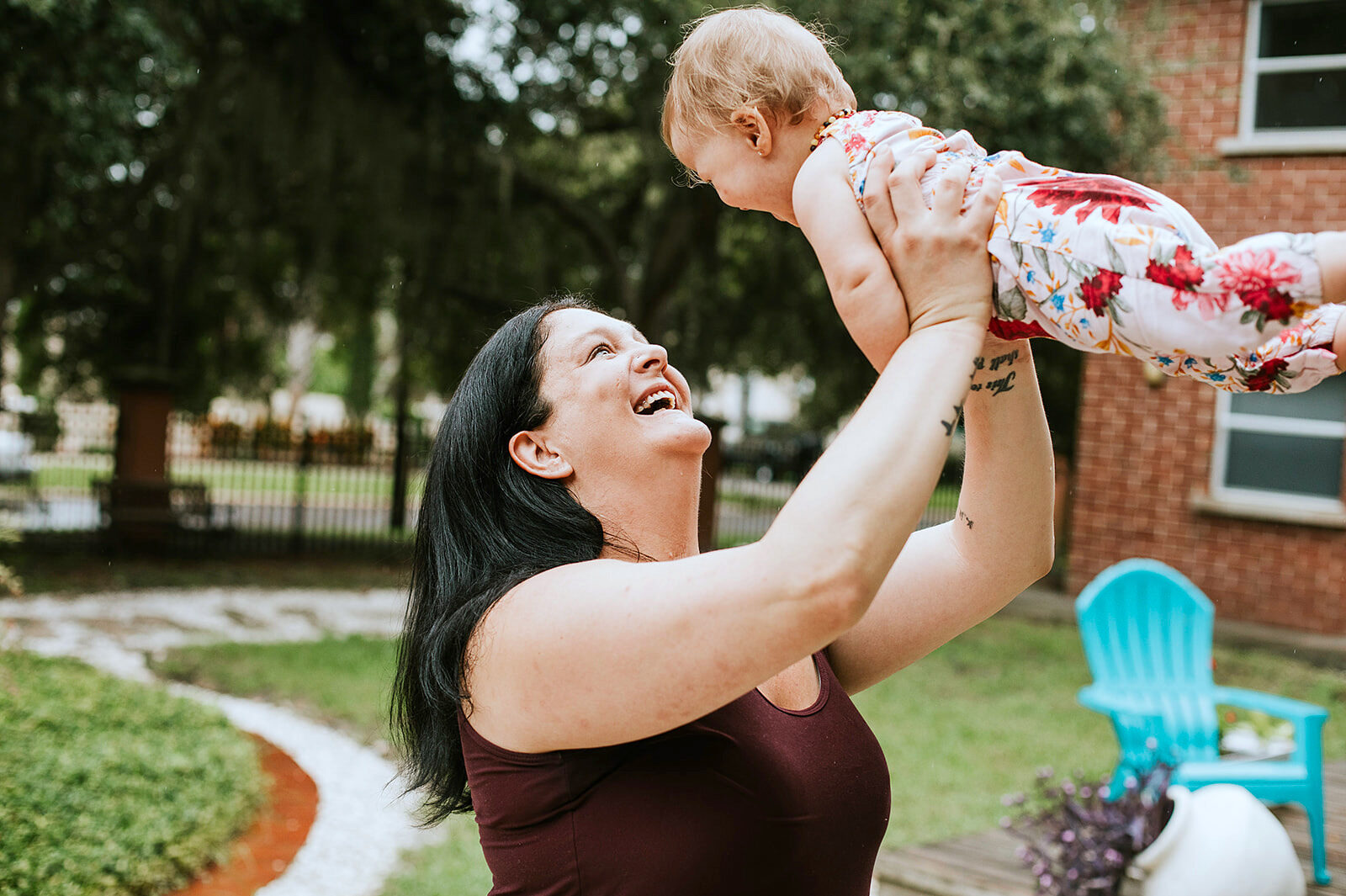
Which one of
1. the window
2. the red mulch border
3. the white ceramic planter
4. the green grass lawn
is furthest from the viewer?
the window

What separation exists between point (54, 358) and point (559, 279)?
7357mm

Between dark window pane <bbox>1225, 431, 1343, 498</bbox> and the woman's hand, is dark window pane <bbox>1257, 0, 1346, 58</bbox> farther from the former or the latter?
the woman's hand

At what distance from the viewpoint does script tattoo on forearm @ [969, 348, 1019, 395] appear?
4.52 ft

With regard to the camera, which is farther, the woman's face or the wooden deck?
the wooden deck

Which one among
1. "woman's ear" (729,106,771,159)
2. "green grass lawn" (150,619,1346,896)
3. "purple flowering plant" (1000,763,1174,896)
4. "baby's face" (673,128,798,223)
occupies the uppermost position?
"woman's ear" (729,106,771,159)

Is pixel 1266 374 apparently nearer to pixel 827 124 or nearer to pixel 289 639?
pixel 827 124

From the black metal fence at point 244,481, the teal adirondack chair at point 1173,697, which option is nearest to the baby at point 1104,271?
the teal adirondack chair at point 1173,697

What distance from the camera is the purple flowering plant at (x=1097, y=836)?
3.55 m

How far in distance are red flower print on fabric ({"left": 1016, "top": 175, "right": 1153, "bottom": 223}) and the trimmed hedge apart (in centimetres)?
373

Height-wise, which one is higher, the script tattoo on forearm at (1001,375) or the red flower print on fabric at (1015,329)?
the red flower print on fabric at (1015,329)

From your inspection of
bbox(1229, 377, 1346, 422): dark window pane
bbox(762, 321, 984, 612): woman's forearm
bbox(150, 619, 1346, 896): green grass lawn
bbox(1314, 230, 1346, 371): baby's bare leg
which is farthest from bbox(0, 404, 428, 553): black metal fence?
bbox(1314, 230, 1346, 371): baby's bare leg

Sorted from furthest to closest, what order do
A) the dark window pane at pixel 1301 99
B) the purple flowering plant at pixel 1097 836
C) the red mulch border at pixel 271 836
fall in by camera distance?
the dark window pane at pixel 1301 99, the red mulch border at pixel 271 836, the purple flowering plant at pixel 1097 836

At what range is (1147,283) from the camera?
1173mm

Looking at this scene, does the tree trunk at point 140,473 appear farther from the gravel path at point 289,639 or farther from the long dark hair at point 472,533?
the long dark hair at point 472,533
